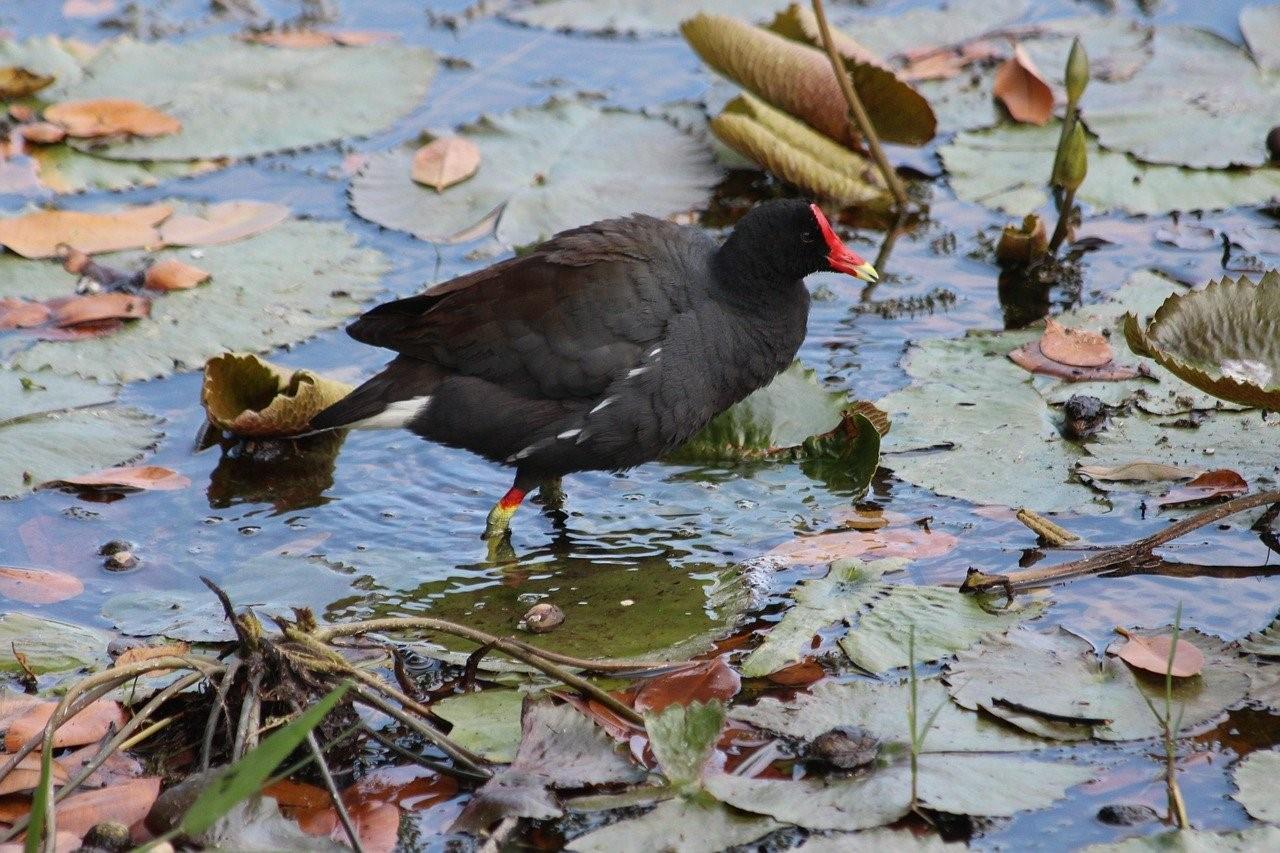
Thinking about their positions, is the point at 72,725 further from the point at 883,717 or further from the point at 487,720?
the point at 883,717

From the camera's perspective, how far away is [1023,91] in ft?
18.0

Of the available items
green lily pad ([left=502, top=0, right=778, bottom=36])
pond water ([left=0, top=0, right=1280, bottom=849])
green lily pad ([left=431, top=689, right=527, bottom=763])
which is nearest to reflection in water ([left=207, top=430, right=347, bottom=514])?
pond water ([left=0, top=0, right=1280, bottom=849])

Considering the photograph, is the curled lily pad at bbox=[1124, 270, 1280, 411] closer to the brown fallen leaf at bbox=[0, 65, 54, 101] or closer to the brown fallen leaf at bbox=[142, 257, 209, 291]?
the brown fallen leaf at bbox=[142, 257, 209, 291]

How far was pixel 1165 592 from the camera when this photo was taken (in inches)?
128

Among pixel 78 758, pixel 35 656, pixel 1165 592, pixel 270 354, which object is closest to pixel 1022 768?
pixel 1165 592

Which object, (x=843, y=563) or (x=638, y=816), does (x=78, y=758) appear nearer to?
(x=638, y=816)

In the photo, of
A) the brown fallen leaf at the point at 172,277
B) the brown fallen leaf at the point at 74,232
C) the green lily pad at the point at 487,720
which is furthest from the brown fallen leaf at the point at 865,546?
the brown fallen leaf at the point at 74,232

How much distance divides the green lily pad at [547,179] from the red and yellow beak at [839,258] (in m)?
1.18

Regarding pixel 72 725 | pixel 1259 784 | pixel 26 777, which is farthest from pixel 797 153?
pixel 26 777

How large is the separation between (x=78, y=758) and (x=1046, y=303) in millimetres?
3115

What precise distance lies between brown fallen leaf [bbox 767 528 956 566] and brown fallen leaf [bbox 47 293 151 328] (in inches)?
84.4

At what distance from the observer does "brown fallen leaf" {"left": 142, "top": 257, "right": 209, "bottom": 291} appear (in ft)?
15.2

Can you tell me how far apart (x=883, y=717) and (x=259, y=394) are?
206 centimetres

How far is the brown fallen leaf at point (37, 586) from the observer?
342 centimetres
